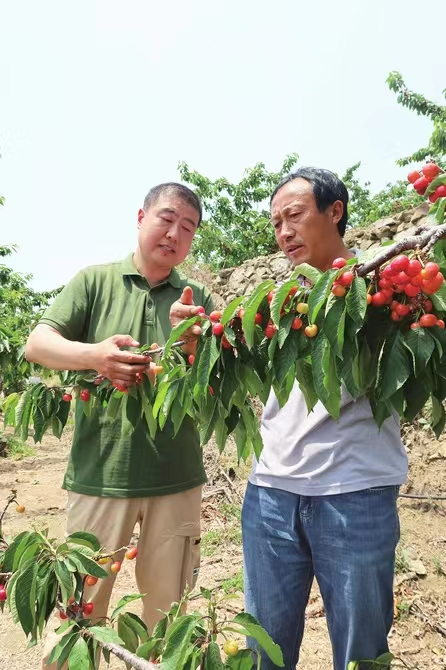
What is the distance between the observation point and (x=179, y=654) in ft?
3.06

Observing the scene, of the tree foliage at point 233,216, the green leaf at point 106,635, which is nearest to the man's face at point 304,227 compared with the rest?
the green leaf at point 106,635

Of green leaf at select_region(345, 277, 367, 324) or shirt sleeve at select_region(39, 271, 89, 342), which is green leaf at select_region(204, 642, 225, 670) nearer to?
green leaf at select_region(345, 277, 367, 324)

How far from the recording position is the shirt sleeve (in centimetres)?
182

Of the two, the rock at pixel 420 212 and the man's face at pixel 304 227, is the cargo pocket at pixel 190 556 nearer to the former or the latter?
the man's face at pixel 304 227

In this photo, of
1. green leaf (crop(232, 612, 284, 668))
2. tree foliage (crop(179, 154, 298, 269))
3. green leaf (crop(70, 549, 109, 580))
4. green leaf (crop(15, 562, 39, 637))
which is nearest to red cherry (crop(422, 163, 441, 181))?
green leaf (crop(232, 612, 284, 668))

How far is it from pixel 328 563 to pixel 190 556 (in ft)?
2.49

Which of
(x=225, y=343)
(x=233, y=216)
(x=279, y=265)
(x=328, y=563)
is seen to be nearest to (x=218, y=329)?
(x=225, y=343)

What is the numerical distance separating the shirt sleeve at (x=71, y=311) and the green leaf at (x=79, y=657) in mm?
1062

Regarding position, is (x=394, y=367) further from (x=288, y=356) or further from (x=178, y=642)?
(x=178, y=642)

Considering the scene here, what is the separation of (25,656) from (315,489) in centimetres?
269

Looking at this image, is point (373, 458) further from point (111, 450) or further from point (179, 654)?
point (111, 450)

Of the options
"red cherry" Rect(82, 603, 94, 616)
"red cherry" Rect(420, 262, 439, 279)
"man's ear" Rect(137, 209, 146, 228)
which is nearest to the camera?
"red cherry" Rect(420, 262, 439, 279)

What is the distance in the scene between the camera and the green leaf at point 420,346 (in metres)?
0.85

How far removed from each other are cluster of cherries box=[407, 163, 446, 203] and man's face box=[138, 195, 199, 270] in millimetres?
1080
